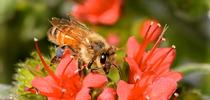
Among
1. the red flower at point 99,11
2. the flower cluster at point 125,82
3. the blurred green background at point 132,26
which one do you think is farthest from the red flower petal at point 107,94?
the red flower at point 99,11

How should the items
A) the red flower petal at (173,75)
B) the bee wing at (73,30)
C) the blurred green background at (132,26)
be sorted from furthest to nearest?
the blurred green background at (132,26) < the bee wing at (73,30) < the red flower petal at (173,75)

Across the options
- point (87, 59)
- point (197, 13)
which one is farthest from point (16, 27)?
point (87, 59)

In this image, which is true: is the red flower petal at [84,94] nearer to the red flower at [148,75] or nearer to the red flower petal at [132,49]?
Result: the red flower at [148,75]

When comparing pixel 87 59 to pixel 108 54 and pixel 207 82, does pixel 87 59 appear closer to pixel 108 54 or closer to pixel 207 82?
pixel 108 54

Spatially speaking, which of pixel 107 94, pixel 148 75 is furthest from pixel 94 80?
pixel 148 75


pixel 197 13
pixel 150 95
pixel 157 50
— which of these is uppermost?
pixel 197 13

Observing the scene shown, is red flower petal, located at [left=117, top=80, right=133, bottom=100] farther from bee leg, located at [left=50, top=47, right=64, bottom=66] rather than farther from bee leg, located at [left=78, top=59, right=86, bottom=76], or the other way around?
bee leg, located at [left=50, top=47, right=64, bottom=66]

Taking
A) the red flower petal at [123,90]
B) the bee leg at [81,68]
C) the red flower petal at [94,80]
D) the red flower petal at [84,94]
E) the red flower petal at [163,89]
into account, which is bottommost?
the red flower petal at [163,89]

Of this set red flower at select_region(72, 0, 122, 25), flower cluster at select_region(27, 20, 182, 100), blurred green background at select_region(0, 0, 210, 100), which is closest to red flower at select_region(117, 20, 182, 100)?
flower cluster at select_region(27, 20, 182, 100)
